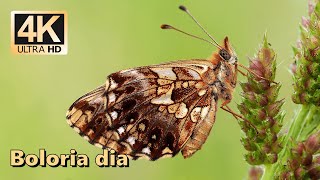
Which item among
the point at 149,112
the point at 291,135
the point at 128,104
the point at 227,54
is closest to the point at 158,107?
the point at 149,112

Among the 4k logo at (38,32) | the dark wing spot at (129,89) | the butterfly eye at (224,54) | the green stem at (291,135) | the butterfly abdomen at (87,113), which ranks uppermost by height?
the 4k logo at (38,32)

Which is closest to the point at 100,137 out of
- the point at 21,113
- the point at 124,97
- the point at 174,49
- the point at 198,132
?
the point at 124,97

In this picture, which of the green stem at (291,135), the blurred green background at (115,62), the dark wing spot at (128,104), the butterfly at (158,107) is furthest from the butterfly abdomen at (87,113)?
the blurred green background at (115,62)

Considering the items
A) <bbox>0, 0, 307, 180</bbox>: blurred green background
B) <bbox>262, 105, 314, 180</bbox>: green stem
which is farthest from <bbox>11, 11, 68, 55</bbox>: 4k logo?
<bbox>262, 105, 314, 180</bbox>: green stem

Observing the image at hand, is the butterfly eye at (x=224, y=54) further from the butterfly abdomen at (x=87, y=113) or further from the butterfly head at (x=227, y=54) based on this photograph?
the butterfly abdomen at (x=87, y=113)

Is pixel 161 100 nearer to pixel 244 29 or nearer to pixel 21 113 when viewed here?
pixel 21 113

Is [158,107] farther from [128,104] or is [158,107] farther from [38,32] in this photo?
[38,32]

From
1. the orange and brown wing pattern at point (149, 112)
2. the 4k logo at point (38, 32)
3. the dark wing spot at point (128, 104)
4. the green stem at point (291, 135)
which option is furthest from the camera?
the 4k logo at point (38, 32)
